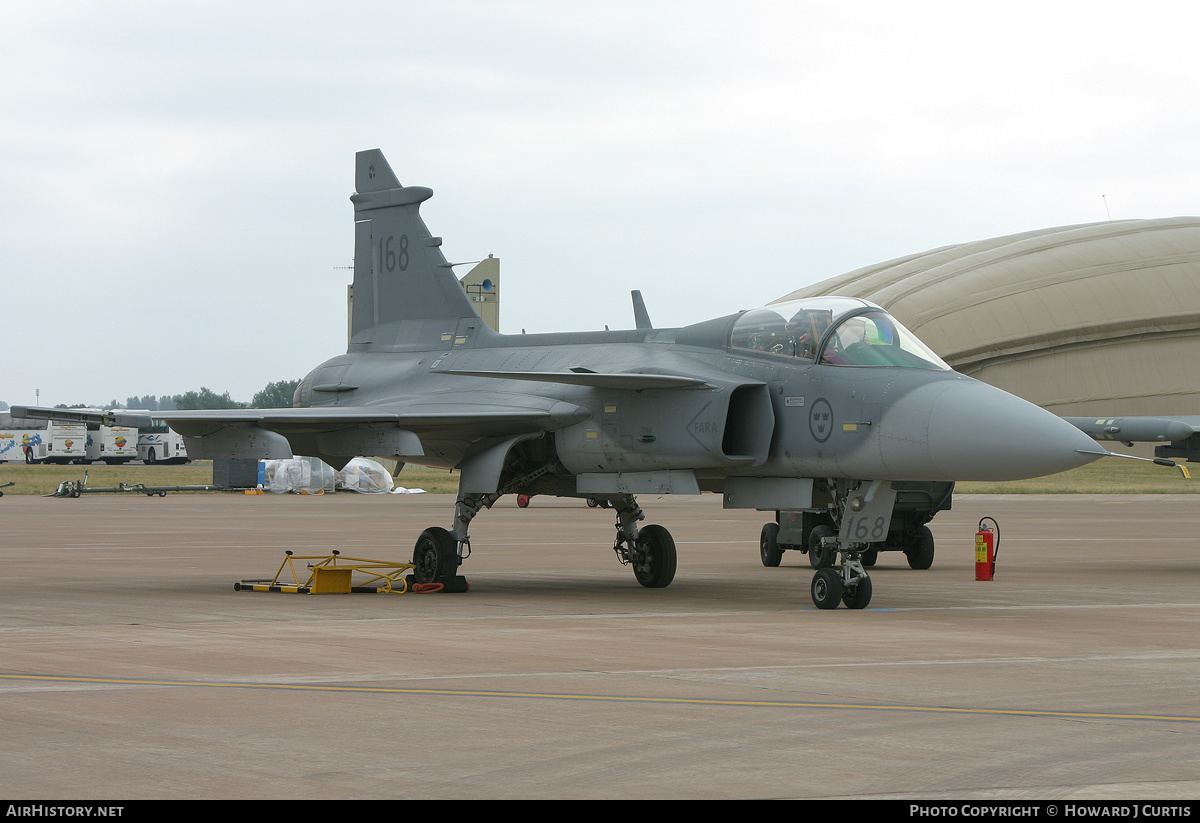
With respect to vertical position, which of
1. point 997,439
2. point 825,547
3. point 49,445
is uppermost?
point 49,445

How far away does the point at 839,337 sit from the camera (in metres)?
13.9

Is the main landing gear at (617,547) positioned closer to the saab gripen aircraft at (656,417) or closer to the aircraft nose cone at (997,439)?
the saab gripen aircraft at (656,417)

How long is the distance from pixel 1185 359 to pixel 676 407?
8272cm

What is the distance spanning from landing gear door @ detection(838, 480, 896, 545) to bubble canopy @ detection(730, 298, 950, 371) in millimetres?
1231

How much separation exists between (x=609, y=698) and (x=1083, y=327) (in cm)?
8477

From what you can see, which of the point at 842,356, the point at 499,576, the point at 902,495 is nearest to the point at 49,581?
the point at 499,576

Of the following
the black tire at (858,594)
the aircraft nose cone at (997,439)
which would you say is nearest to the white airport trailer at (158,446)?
the black tire at (858,594)

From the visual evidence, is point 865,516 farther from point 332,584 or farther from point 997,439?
point 332,584

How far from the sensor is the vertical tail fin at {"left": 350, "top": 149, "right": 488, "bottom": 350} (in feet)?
61.3

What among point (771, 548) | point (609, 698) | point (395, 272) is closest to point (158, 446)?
point (395, 272)

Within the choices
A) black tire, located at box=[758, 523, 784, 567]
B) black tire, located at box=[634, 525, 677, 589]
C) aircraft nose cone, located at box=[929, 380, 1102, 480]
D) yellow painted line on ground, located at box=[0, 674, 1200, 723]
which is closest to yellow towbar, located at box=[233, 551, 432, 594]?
black tire, located at box=[634, 525, 677, 589]

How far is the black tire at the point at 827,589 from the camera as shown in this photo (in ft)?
44.5

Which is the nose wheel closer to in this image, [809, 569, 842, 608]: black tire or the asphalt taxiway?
[809, 569, 842, 608]: black tire

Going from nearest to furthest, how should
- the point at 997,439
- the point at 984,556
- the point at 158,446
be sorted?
the point at 997,439 → the point at 984,556 → the point at 158,446
